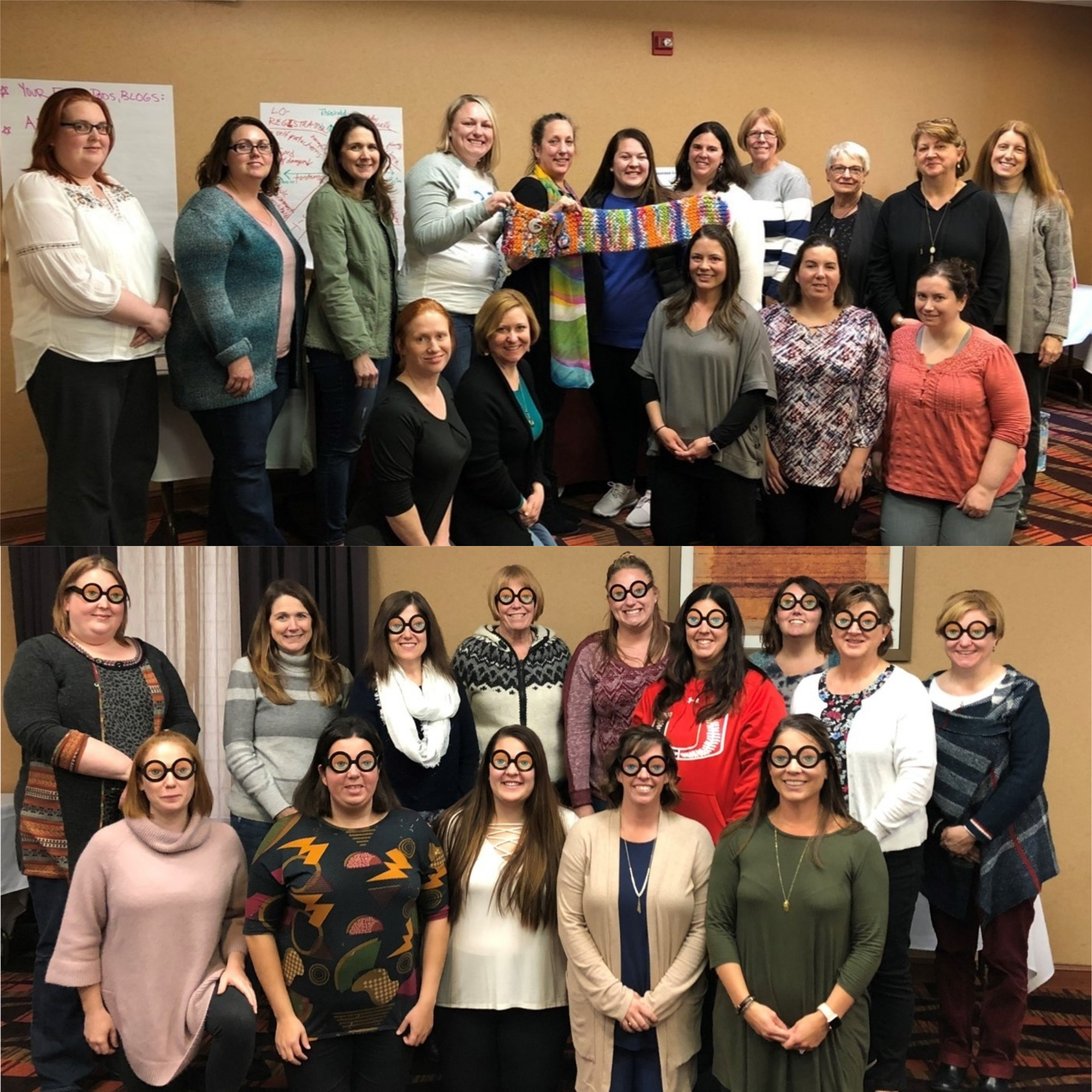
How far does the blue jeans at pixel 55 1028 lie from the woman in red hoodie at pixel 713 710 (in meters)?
1.38

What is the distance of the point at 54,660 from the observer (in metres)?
2.39

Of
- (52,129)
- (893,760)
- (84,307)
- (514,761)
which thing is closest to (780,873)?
(893,760)

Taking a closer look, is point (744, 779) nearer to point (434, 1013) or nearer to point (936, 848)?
point (936, 848)

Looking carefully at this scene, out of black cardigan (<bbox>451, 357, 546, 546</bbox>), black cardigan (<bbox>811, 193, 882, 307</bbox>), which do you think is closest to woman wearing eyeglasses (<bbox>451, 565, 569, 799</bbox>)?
black cardigan (<bbox>451, 357, 546, 546</bbox>)

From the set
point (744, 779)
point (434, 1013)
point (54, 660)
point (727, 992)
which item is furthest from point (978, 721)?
point (54, 660)

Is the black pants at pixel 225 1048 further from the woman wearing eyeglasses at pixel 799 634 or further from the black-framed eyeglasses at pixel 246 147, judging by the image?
the black-framed eyeglasses at pixel 246 147

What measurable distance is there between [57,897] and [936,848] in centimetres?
200

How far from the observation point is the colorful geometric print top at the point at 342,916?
210cm

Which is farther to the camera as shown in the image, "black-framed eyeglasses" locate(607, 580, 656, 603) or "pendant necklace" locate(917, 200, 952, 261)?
"pendant necklace" locate(917, 200, 952, 261)

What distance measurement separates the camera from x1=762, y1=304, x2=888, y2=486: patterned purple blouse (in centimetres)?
249

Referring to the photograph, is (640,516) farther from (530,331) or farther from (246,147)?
(246,147)

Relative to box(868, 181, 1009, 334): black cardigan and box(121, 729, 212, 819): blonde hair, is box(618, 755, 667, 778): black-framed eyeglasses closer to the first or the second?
box(121, 729, 212, 819): blonde hair

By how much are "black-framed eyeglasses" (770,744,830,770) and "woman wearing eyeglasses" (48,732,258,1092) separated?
3.77 ft

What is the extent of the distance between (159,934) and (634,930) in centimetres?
97
